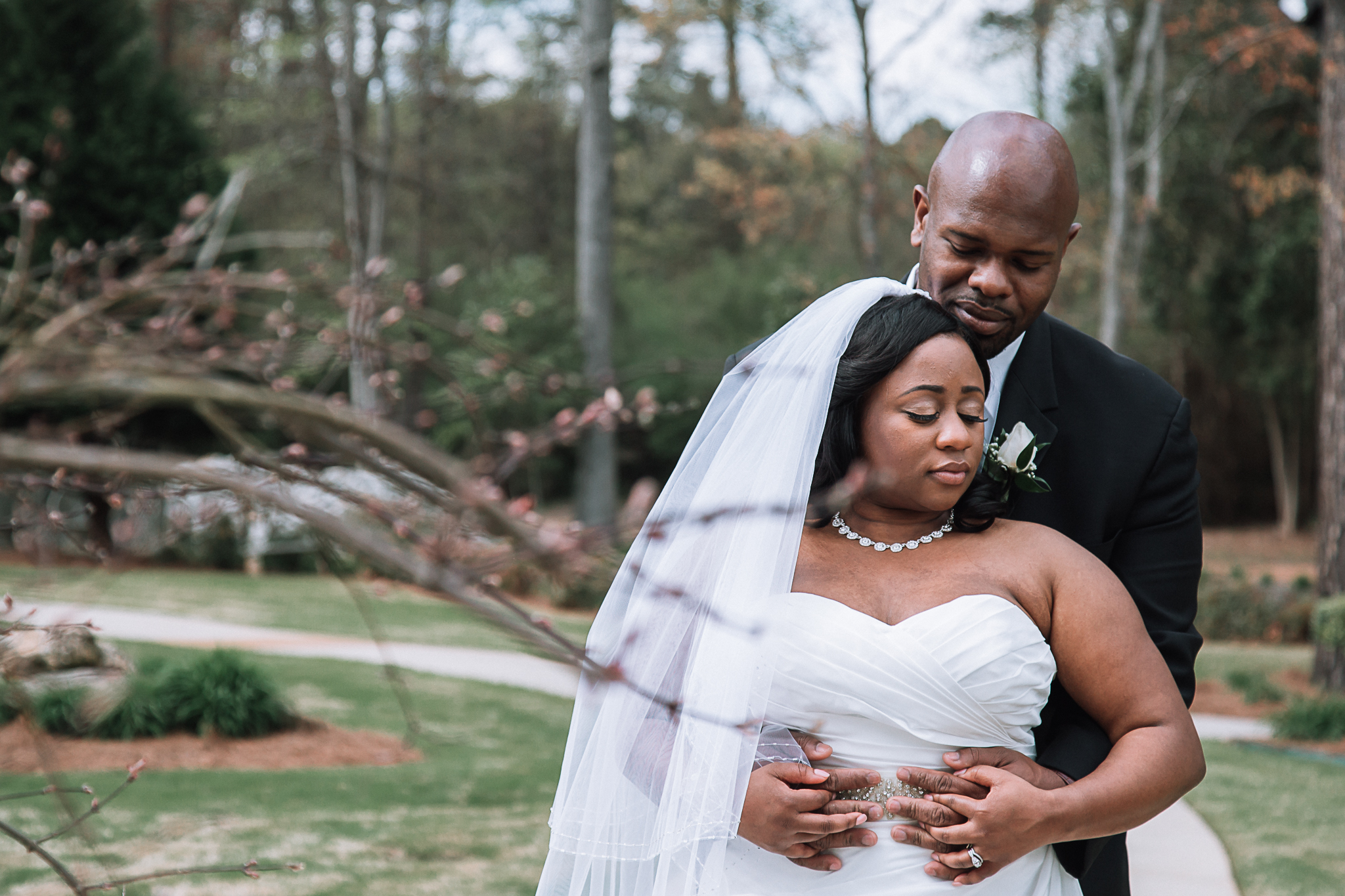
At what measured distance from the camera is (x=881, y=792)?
2.38 metres

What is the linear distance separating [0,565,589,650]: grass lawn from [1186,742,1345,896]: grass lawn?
6465mm

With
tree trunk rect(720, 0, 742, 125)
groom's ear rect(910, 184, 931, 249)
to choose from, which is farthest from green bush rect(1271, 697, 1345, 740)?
tree trunk rect(720, 0, 742, 125)

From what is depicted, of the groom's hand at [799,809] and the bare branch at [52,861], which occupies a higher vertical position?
the bare branch at [52,861]

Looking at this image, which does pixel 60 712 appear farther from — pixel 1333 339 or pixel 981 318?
pixel 1333 339

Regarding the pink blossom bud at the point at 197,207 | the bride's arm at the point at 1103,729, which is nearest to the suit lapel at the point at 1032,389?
the bride's arm at the point at 1103,729

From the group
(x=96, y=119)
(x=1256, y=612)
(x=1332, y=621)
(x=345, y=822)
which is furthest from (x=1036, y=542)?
(x=96, y=119)

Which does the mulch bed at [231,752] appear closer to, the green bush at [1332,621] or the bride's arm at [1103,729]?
the bride's arm at [1103,729]

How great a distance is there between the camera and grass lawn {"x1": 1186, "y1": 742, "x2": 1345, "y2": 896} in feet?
19.0

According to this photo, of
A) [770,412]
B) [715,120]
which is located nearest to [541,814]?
[770,412]

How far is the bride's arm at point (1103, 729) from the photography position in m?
2.21

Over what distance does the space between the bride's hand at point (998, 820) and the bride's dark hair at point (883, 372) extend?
53 cm

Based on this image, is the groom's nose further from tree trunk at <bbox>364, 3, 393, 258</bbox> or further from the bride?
tree trunk at <bbox>364, 3, 393, 258</bbox>

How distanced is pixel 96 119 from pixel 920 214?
59.2 ft

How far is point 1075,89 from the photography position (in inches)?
891
